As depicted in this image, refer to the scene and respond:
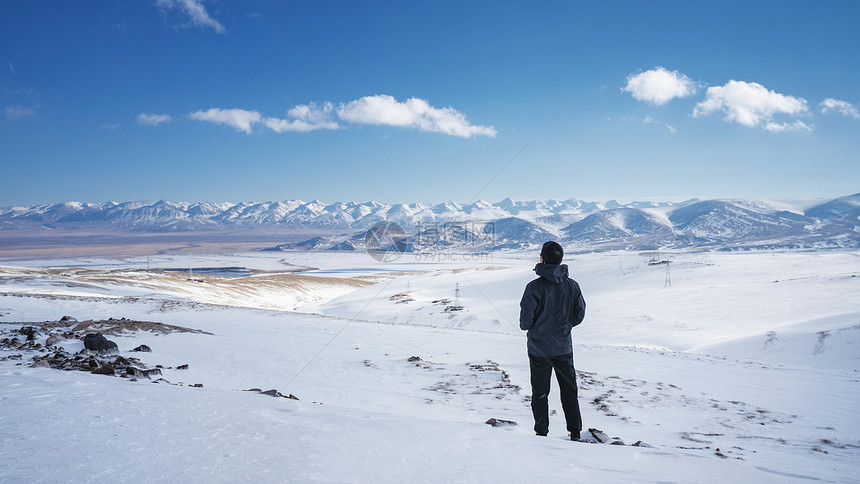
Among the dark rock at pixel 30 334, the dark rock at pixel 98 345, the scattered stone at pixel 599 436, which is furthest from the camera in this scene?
the dark rock at pixel 30 334

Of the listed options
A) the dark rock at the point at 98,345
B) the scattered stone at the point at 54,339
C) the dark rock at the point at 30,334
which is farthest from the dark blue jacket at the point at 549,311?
the dark rock at the point at 30,334

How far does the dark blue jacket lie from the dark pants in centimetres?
11

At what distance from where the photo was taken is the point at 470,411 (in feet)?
20.2

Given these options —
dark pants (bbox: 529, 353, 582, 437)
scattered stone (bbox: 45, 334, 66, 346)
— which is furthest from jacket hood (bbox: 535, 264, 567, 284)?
scattered stone (bbox: 45, 334, 66, 346)

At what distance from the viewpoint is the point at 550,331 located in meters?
4.86

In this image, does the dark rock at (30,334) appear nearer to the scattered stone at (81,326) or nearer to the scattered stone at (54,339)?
the scattered stone at (54,339)

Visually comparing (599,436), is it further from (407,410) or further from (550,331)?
(407,410)

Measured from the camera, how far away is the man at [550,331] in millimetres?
4797

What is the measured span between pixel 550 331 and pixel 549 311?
9.6 inches

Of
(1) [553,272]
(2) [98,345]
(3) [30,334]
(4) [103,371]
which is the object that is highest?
(1) [553,272]

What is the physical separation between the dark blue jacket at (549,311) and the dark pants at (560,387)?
0.11 metres

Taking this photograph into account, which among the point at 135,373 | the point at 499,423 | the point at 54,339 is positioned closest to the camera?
the point at 499,423

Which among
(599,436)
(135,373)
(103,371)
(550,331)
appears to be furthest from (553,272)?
(103,371)

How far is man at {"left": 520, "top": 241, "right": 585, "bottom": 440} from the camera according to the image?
4.80 metres
